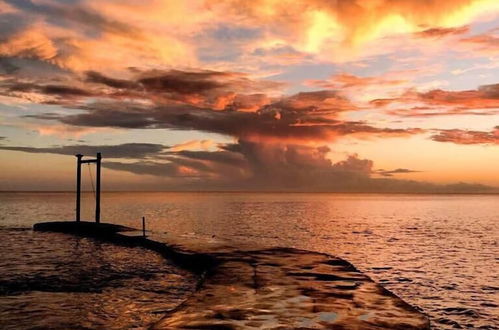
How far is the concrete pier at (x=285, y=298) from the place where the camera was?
1002cm

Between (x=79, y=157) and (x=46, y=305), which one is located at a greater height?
(x=79, y=157)

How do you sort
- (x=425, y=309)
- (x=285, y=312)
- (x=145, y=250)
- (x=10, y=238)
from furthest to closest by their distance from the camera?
(x=10, y=238)
(x=145, y=250)
(x=425, y=309)
(x=285, y=312)

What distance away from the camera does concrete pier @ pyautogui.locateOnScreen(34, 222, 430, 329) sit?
1002 centimetres

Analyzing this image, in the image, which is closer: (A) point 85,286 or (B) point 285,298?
(B) point 285,298

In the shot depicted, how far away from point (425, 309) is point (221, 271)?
790 centimetres

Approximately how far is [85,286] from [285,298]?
9.21 m

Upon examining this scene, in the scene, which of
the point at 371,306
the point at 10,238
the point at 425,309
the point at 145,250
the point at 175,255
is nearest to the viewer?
the point at 371,306

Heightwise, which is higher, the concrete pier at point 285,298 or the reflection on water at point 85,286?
the concrete pier at point 285,298

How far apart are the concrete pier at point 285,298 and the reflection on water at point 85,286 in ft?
6.17

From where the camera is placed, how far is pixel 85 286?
1792 cm

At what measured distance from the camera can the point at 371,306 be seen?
11586mm

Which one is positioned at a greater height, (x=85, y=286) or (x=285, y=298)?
(x=285, y=298)

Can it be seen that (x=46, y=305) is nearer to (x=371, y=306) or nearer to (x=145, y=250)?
(x=371, y=306)

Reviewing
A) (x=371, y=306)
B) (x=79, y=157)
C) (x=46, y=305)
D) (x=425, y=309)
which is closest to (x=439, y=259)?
(x=425, y=309)
